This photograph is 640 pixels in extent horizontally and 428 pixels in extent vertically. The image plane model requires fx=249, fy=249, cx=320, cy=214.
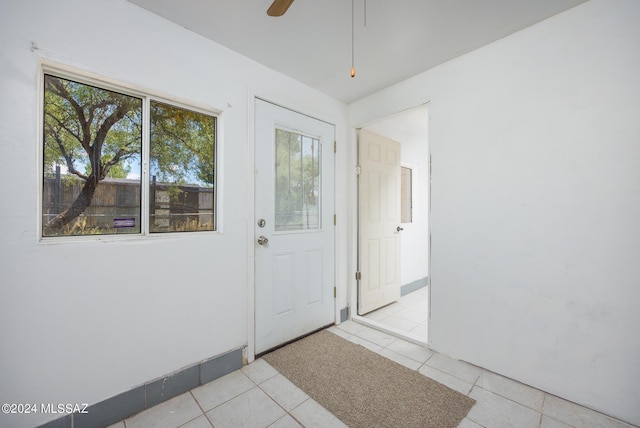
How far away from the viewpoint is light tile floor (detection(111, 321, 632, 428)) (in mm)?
1404

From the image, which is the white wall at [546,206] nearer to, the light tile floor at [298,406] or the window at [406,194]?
the light tile floor at [298,406]

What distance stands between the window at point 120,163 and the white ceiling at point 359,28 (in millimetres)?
598

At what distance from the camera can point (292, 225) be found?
7.73 feet

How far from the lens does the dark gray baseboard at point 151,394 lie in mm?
1321

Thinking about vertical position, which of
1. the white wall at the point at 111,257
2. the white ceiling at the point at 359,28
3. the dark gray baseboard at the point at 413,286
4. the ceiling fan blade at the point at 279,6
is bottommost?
the dark gray baseboard at the point at 413,286

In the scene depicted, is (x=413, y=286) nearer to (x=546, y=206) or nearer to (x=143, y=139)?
(x=546, y=206)

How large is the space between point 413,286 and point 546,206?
254 centimetres

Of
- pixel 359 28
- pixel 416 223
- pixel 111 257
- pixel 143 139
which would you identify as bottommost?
pixel 111 257

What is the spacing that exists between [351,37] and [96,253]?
2109 millimetres

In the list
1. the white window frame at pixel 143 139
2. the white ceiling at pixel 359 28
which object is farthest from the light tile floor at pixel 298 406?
the white ceiling at pixel 359 28

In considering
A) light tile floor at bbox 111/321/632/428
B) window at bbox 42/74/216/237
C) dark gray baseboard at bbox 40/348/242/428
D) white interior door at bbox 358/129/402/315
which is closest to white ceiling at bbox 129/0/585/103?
window at bbox 42/74/216/237

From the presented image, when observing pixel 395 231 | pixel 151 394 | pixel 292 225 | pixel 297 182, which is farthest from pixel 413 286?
pixel 151 394

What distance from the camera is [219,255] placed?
185 cm

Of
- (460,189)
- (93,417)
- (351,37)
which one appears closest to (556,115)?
(460,189)
